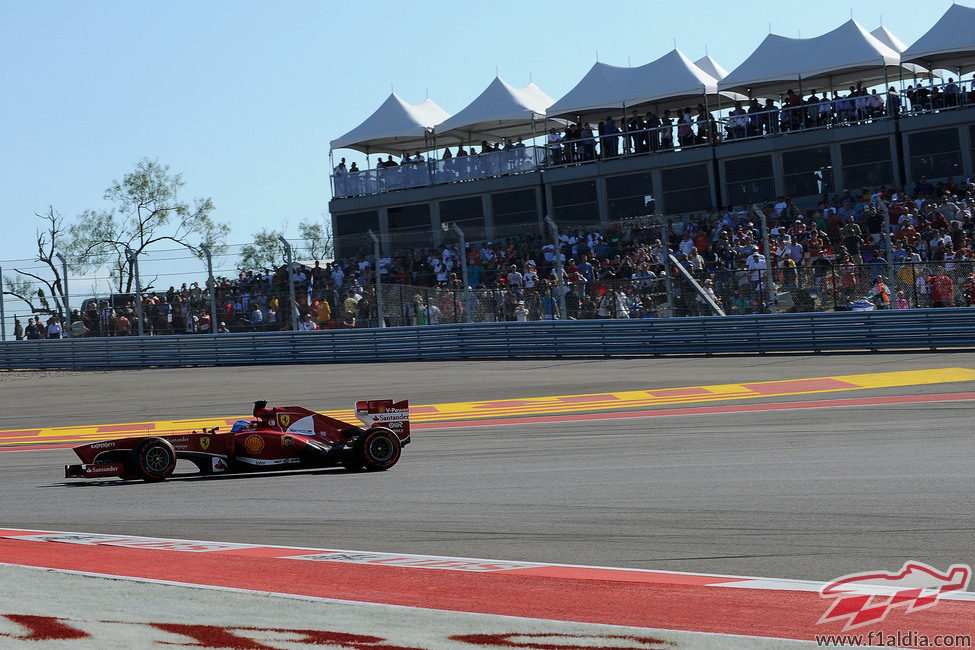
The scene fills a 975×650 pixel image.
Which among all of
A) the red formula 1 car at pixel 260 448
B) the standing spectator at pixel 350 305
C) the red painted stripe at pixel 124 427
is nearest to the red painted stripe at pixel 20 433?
the red painted stripe at pixel 124 427

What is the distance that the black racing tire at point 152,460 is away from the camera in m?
9.91

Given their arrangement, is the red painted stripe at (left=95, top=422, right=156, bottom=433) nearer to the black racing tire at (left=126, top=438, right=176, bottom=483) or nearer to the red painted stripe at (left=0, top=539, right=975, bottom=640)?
the black racing tire at (left=126, top=438, right=176, bottom=483)

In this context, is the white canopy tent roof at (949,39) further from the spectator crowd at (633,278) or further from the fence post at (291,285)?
the fence post at (291,285)

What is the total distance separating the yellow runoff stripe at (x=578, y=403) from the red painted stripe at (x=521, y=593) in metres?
8.62

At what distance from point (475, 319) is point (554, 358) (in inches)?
79.6

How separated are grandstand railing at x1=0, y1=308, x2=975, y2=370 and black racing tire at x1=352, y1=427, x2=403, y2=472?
37.7 ft

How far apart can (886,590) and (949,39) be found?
2712cm

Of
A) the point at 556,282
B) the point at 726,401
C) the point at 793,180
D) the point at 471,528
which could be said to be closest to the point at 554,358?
the point at 556,282

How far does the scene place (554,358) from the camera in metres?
21.8

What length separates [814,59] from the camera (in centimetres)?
3064

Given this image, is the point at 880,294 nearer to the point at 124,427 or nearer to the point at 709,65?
the point at 124,427

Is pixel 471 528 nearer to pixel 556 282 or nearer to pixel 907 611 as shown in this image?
pixel 907 611

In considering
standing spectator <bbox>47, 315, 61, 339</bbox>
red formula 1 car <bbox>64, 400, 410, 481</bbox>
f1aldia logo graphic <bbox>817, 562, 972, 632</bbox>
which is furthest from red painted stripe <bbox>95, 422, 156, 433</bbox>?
f1aldia logo graphic <bbox>817, 562, 972, 632</bbox>

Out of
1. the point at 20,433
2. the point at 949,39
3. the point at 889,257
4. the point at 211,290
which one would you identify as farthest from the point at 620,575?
the point at 949,39
